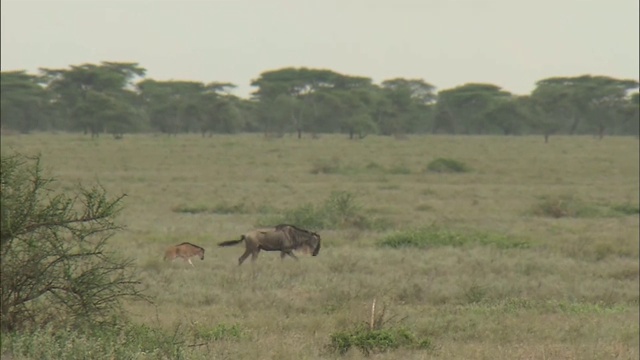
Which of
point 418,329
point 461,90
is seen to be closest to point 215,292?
point 418,329

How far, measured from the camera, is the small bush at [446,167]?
118ft

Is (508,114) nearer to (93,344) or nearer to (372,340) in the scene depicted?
(372,340)

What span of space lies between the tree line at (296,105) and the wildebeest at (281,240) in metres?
49.3

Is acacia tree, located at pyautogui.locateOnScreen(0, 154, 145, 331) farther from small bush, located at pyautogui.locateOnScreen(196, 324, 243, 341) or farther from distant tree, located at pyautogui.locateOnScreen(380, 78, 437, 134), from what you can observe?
distant tree, located at pyautogui.locateOnScreen(380, 78, 437, 134)

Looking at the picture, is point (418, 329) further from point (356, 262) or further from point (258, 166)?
point (258, 166)

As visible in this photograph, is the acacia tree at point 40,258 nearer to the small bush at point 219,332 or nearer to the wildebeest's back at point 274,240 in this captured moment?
the small bush at point 219,332

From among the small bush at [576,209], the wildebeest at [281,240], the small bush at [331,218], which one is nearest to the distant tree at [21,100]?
the small bush at [576,209]

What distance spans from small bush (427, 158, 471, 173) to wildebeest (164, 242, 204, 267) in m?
23.6

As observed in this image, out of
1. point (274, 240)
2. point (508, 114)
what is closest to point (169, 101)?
point (508, 114)

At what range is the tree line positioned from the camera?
68.1 m

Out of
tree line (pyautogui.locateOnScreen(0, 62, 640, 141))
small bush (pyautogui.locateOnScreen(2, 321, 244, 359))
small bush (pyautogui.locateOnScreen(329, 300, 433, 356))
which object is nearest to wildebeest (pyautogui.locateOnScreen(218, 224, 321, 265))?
small bush (pyautogui.locateOnScreen(329, 300, 433, 356))

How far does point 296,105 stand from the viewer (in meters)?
72.8

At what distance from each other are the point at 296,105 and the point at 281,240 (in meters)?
60.3

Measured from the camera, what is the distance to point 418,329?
9422 mm
